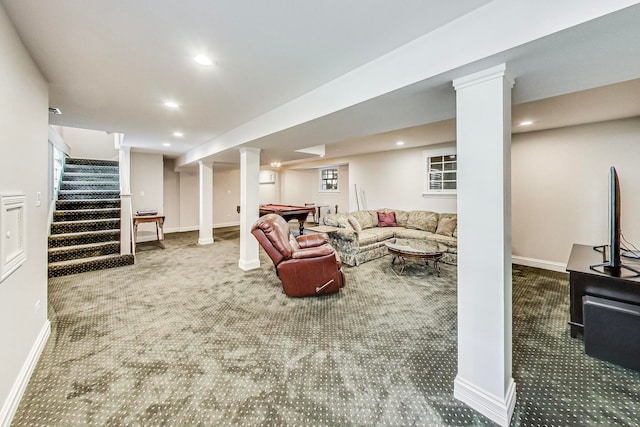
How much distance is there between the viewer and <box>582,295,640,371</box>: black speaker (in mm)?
1767

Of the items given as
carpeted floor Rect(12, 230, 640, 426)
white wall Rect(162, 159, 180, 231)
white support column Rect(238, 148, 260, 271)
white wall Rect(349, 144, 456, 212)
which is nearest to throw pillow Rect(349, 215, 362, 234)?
carpeted floor Rect(12, 230, 640, 426)

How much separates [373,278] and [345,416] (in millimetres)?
2493

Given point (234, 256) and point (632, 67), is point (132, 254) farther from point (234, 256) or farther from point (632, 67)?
point (632, 67)

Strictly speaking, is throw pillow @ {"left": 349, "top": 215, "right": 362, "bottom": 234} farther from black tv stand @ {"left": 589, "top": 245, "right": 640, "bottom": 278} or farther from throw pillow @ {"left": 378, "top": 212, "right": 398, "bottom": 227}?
black tv stand @ {"left": 589, "top": 245, "right": 640, "bottom": 278}

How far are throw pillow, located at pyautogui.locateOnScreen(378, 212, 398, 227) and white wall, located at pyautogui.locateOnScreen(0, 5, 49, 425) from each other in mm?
5338

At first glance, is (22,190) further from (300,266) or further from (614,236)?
(614,236)

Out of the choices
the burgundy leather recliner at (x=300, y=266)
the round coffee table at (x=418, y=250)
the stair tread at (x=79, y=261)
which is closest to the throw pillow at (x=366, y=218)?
the round coffee table at (x=418, y=250)

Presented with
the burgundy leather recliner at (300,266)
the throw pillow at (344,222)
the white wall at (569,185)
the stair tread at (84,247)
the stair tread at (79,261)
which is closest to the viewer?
the burgundy leather recliner at (300,266)

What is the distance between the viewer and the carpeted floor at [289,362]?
5.03 ft

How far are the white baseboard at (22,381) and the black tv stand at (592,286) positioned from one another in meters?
4.00

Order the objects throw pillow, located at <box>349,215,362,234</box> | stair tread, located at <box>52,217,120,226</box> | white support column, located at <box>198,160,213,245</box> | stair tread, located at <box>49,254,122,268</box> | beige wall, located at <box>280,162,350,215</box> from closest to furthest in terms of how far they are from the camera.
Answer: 1. stair tread, located at <box>49,254,122,268</box>
2. stair tread, located at <box>52,217,120,226</box>
3. throw pillow, located at <box>349,215,362,234</box>
4. white support column, located at <box>198,160,213,245</box>
5. beige wall, located at <box>280,162,350,215</box>

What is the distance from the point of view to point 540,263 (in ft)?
13.8

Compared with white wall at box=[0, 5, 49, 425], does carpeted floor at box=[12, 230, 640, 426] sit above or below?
below

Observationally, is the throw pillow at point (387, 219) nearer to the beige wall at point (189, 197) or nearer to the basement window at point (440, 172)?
the basement window at point (440, 172)
